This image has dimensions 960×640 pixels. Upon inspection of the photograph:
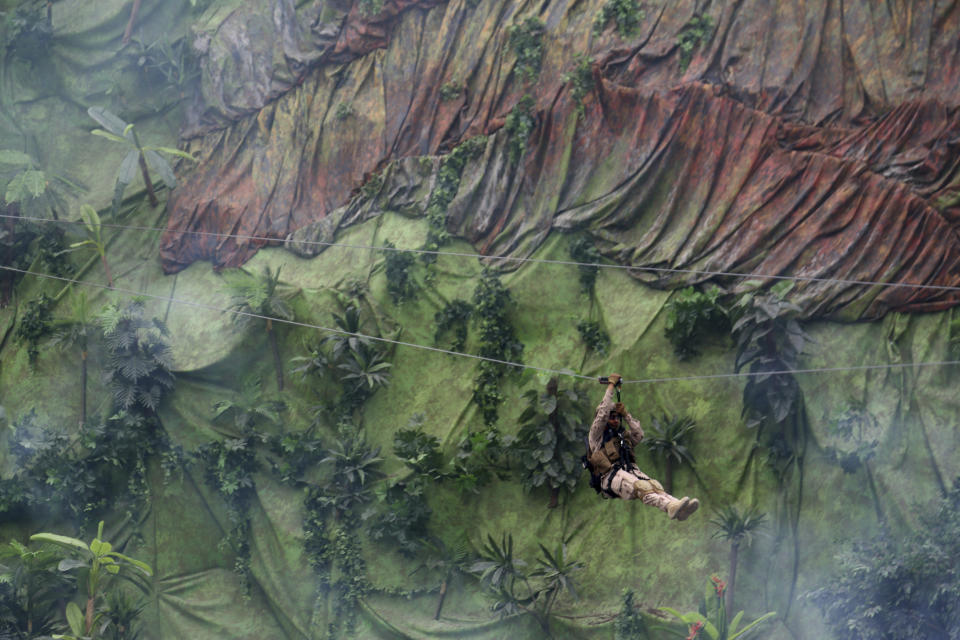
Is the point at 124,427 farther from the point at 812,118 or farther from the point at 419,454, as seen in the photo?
the point at 812,118

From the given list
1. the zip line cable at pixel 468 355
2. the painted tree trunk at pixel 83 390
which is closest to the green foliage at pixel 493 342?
the zip line cable at pixel 468 355

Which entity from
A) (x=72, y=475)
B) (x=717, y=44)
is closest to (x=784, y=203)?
(x=717, y=44)

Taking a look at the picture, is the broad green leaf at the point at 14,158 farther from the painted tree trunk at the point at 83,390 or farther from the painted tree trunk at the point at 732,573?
the painted tree trunk at the point at 732,573

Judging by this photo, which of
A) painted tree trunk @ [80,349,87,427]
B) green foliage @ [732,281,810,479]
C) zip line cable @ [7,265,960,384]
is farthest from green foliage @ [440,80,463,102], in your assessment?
painted tree trunk @ [80,349,87,427]

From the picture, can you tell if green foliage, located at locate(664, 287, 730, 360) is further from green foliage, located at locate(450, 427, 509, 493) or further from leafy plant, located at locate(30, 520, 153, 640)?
leafy plant, located at locate(30, 520, 153, 640)

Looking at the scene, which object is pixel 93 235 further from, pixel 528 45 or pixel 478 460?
pixel 528 45

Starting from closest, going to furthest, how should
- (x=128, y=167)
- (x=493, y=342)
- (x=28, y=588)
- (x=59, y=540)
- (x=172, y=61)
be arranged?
1. (x=59, y=540)
2. (x=28, y=588)
3. (x=493, y=342)
4. (x=128, y=167)
5. (x=172, y=61)

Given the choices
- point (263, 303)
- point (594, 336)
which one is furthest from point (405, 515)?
point (263, 303)
